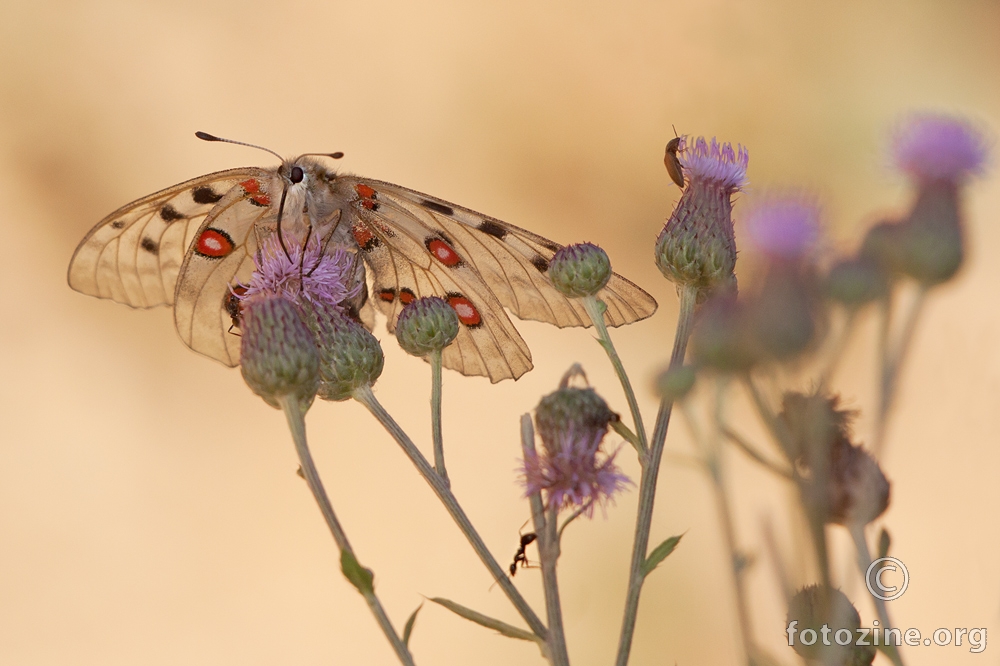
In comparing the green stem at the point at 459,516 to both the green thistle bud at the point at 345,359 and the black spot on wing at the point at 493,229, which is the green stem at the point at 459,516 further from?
the black spot on wing at the point at 493,229

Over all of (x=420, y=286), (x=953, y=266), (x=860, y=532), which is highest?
(x=420, y=286)

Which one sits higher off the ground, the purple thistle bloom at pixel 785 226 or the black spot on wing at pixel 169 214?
the black spot on wing at pixel 169 214

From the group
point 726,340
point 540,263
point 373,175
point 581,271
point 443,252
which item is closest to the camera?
point 726,340

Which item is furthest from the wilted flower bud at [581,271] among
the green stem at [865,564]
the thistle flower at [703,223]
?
the green stem at [865,564]

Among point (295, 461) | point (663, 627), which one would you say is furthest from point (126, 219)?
point (663, 627)

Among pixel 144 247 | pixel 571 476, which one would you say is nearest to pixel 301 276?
pixel 144 247

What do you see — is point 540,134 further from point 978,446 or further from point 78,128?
point 978,446

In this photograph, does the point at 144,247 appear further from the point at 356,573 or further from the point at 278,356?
the point at 356,573
